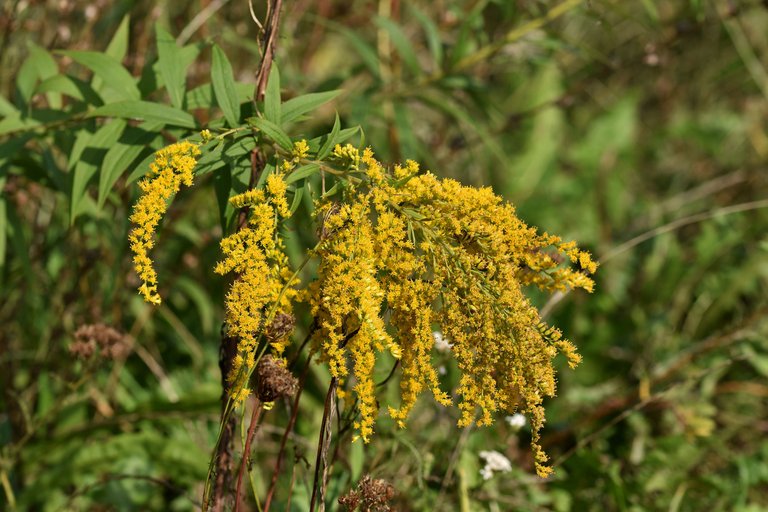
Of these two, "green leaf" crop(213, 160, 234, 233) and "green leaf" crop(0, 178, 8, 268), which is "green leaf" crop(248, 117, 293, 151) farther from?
"green leaf" crop(0, 178, 8, 268)

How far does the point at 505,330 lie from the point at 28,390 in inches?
91.6

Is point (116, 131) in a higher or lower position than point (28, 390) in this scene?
higher

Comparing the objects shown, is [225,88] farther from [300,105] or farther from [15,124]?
[15,124]

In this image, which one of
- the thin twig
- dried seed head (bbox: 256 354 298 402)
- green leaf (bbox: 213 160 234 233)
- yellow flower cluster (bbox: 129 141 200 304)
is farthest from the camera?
the thin twig

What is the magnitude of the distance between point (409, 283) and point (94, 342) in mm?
1352

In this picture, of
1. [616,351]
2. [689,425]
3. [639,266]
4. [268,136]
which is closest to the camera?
[268,136]

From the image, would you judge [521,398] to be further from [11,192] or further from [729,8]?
[729,8]

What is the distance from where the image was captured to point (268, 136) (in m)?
1.86

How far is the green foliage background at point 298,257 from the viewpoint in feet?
8.59

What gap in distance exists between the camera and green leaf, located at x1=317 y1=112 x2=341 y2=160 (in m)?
1.80

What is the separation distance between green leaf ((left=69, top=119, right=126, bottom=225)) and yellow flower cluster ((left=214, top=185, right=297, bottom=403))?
2.40 ft

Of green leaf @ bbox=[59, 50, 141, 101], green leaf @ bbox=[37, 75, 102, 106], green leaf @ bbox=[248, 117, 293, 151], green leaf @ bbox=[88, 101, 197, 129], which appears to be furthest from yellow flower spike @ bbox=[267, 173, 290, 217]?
green leaf @ bbox=[37, 75, 102, 106]

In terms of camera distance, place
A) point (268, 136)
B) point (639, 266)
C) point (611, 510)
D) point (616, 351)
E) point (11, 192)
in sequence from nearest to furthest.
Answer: point (268, 136) → point (11, 192) → point (611, 510) → point (616, 351) → point (639, 266)

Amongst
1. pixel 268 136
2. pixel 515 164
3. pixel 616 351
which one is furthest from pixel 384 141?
pixel 268 136
